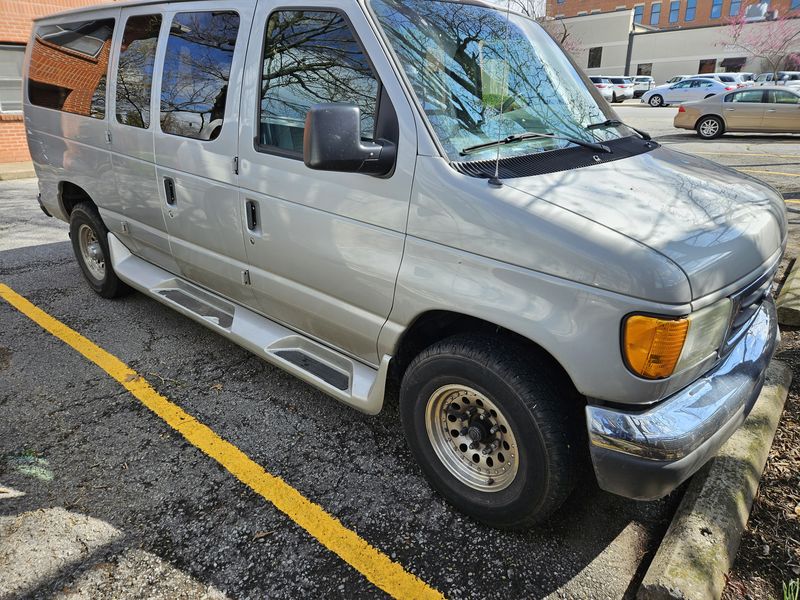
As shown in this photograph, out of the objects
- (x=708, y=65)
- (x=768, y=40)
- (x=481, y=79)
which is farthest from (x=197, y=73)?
(x=708, y=65)

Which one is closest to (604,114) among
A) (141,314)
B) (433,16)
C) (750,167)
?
(433,16)

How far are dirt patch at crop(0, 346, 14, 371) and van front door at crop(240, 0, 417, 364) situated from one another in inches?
83.7

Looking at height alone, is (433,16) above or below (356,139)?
Result: above

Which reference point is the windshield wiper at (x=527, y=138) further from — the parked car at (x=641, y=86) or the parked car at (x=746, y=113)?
the parked car at (x=641, y=86)

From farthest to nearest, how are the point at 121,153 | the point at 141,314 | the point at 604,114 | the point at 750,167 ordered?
the point at 750,167 < the point at 141,314 < the point at 121,153 < the point at 604,114

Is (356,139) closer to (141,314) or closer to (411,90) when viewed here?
(411,90)

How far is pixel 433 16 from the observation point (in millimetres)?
2619

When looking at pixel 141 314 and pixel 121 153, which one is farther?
pixel 141 314

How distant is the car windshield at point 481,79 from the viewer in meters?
2.40

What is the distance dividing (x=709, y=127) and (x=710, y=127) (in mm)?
29

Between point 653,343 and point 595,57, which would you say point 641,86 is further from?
point 653,343

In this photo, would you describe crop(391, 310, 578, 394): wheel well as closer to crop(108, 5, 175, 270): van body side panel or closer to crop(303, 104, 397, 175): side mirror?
crop(303, 104, 397, 175): side mirror

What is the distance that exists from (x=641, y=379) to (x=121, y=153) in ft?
12.1

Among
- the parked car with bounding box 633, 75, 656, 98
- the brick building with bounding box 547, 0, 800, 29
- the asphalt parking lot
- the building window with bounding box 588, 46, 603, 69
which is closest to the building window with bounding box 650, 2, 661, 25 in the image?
the brick building with bounding box 547, 0, 800, 29
